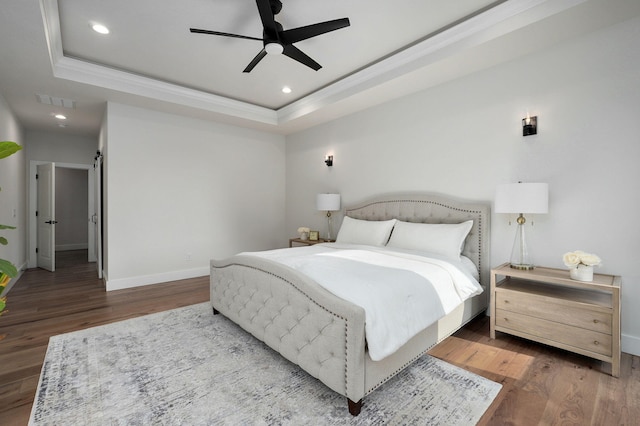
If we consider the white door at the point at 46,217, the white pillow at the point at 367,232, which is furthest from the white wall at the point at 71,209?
the white pillow at the point at 367,232

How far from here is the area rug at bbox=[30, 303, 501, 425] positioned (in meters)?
1.67

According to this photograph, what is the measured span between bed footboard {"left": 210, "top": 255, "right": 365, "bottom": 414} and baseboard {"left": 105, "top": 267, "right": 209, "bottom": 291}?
89.7 inches

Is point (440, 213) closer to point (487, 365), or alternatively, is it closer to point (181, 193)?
point (487, 365)

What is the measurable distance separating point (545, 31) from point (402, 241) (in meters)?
2.23

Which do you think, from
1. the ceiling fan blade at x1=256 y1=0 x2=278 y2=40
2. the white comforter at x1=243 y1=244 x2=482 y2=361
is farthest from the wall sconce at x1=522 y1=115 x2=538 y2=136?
the ceiling fan blade at x1=256 y1=0 x2=278 y2=40

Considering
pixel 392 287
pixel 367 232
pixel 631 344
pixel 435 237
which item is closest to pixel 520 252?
pixel 435 237

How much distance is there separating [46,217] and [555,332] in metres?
7.75

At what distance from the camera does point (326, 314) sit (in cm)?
177

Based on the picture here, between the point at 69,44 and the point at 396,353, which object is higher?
the point at 69,44

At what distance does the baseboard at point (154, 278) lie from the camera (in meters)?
4.19

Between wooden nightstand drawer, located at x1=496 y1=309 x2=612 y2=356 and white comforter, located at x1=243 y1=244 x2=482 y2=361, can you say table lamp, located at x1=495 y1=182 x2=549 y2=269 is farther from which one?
white comforter, located at x1=243 y1=244 x2=482 y2=361

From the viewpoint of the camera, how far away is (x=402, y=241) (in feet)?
11.1

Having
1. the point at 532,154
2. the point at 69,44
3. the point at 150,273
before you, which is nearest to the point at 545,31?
the point at 532,154

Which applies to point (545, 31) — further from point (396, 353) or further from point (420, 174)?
point (396, 353)
